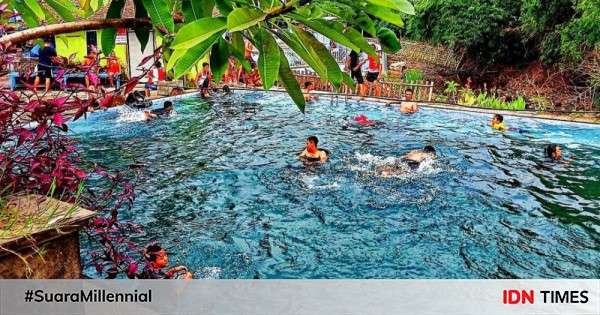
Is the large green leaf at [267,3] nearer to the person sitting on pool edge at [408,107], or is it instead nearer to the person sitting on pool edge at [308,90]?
the person sitting on pool edge at [408,107]

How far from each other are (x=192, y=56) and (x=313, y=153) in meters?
10.5

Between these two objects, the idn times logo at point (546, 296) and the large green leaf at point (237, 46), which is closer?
the large green leaf at point (237, 46)

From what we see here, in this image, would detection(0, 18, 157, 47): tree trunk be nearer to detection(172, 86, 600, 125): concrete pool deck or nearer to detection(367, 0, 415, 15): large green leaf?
detection(367, 0, 415, 15): large green leaf

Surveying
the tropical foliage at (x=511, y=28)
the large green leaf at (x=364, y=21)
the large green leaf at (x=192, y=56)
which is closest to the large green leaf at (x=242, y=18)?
the large green leaf at (x=192, y=56)

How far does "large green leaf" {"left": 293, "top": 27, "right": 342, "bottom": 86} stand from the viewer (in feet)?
5.77

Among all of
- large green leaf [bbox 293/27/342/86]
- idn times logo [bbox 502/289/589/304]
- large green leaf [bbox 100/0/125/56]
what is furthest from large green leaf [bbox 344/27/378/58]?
idn times logo [bbox 502/289/589/304]

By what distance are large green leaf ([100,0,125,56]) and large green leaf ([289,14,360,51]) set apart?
43.9 inches

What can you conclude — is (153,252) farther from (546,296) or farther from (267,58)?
(546,296)

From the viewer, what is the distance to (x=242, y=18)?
4.95ft

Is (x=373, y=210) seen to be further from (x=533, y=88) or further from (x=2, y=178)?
(x=533, y=88)

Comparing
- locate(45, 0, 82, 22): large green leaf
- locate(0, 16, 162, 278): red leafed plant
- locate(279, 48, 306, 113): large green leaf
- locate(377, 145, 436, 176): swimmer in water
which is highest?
locate(45, 0, 82, 22): large green leaf

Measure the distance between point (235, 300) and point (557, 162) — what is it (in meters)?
9.18

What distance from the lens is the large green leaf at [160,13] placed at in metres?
2.04

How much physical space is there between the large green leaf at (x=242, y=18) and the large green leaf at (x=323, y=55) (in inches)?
8.5
